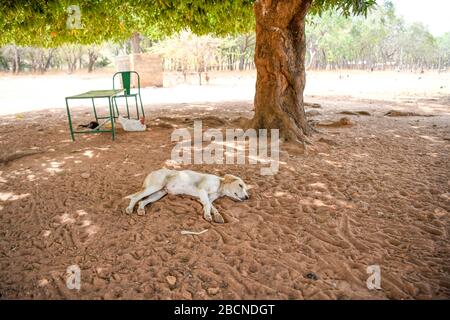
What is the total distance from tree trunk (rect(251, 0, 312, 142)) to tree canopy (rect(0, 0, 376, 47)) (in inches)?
67.0

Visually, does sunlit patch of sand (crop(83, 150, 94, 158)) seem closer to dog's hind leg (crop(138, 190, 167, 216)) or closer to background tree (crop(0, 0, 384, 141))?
dog's hind leg (crop(138, 190, 167, 216))

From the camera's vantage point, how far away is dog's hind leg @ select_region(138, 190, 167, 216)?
3898 mm

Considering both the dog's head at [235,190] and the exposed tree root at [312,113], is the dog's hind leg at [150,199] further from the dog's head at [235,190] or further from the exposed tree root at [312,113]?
the exposed tree root at [312,113]

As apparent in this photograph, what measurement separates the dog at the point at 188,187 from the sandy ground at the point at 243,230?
126 mm

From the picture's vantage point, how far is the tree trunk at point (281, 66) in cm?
675

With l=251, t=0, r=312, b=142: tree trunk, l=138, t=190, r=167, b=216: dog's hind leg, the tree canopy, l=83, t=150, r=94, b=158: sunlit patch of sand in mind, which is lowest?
l=138, t=190, r=167, b=216: dog's hind leg


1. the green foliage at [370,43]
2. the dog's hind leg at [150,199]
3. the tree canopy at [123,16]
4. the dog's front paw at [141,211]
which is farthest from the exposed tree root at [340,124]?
the green foliage at [370,43]

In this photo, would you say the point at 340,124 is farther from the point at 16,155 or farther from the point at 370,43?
the point at 370,43

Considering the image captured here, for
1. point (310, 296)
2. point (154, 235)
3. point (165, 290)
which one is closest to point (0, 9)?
point (154, 235)

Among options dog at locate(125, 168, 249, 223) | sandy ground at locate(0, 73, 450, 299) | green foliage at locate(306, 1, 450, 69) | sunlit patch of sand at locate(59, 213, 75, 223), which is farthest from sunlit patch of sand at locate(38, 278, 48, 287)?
green foliage at locate(306, 1, 450, 69)

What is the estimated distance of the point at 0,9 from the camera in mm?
7590

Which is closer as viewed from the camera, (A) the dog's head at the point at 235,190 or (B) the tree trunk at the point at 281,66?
(A) the dog's head at the point at 235,190

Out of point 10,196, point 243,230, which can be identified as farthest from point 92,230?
point 10,196

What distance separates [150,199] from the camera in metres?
4.11
